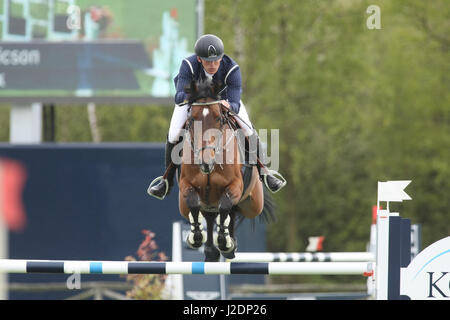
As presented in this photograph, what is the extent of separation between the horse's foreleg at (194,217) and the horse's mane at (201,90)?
0.58 meters

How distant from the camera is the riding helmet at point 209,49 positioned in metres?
4.95

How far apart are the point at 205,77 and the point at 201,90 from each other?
0.53 feet

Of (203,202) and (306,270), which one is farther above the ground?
(203,202)

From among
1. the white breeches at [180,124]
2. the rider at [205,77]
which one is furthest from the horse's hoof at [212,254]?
the white breeches at [180,124]

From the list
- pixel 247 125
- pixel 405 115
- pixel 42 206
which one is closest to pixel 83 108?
pixel 405 115

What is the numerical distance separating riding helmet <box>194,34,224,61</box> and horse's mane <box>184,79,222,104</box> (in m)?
0.16

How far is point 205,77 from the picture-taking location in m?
5.05

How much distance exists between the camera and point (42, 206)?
10500mm

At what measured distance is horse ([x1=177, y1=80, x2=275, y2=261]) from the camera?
4.79 metres

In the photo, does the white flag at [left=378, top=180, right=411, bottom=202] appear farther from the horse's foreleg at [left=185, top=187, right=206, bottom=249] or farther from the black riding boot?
the black riding boot

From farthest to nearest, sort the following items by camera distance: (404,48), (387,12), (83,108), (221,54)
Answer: (83,108) → (404,48) → (387,12) → (221,54)

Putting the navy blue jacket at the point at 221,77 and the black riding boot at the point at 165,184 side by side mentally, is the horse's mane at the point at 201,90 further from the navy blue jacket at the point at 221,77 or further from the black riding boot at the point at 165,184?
the black riding boot at the point at 165,184

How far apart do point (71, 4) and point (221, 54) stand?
5.45m
